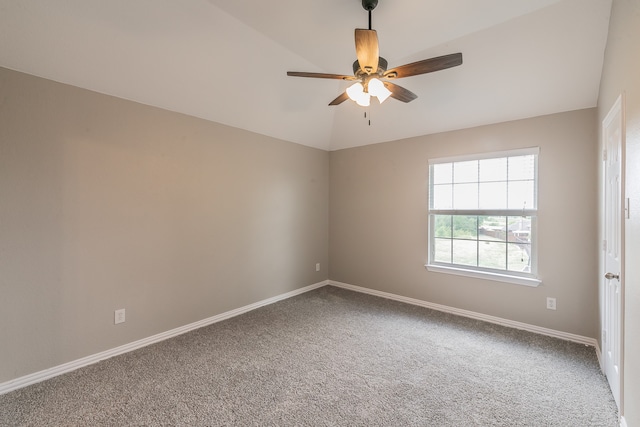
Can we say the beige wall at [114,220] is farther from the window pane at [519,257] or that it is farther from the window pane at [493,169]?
the window pane at [519,257]

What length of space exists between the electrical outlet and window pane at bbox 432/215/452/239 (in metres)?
3.60

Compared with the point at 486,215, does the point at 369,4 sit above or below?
above

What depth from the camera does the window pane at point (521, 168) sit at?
9.88ft

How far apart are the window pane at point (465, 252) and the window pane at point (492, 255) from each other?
6 centimetres

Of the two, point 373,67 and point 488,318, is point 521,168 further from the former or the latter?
point 373,67

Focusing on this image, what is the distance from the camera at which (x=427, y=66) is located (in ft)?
6.13

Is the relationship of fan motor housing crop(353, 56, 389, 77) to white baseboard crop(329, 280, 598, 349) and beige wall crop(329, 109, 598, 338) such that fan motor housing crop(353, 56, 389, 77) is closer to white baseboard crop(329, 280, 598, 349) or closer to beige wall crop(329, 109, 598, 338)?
beige wall crop(329, 109, 598, 338)

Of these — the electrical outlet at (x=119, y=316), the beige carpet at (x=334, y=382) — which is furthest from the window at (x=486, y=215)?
the electrical outlet at (x=119, y=316)

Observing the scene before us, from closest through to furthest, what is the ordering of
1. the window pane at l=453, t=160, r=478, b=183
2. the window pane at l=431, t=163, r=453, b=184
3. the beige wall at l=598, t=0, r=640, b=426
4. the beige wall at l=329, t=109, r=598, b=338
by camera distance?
the beige wall at l=598, t=0, r=640, b=426, the beige wall at l=329, t=109, r=598, b=338, the window pane at l=453, t=160, r=478, b=183, the window pane at l=431, t=163, r=453, b=184

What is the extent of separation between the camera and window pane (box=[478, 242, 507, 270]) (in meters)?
3.22

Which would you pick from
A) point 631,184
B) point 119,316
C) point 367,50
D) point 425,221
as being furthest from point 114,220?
point 631,184

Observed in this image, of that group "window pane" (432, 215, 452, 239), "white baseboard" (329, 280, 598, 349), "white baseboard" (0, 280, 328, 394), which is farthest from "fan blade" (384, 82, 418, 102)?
"white baseboard" (0, 280, 328, 394)

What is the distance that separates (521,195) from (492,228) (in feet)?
1.54

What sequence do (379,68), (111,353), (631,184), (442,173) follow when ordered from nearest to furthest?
(631,184)
(379,68)
(111,353)
(442,173)
